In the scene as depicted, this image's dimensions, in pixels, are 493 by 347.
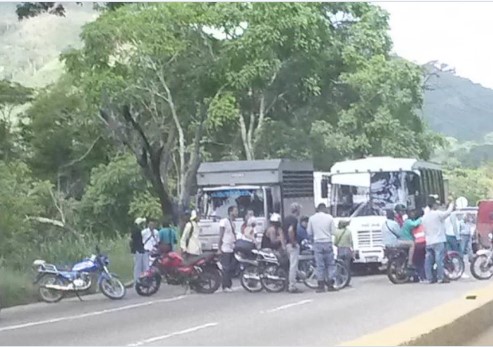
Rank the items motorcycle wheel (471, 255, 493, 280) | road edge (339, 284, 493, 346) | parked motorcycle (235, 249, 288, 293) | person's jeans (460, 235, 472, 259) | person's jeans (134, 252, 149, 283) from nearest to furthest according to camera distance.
→ road edge (339, 284, 493, 346), parked motorcycle (235, 249, 288, 293), person's jeans (134, 252, 149, 283), motorcycle wheel (471, 255, 493, 280), person's jeans (460, 235, 472, 259)

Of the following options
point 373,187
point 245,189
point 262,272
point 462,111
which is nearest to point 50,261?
point 262,272

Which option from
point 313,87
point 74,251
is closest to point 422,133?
point 313,87

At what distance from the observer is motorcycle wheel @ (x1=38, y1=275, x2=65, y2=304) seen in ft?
67.3

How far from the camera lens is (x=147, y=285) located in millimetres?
21344

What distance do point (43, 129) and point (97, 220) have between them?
4.53 meters

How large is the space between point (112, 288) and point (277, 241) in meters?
3.26

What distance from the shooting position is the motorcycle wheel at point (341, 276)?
21.2 m

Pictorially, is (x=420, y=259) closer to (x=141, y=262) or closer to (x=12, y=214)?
(x=141, y=262)

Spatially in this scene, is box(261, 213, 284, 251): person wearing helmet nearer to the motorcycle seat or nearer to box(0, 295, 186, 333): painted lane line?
the motorcycle seat

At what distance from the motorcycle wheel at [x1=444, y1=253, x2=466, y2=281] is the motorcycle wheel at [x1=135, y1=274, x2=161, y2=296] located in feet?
19.2

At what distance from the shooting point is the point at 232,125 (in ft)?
118

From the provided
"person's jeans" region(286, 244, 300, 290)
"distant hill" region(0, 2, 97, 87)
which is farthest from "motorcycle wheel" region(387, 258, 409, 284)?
"distant hill" region(0, 2, 97, 87)

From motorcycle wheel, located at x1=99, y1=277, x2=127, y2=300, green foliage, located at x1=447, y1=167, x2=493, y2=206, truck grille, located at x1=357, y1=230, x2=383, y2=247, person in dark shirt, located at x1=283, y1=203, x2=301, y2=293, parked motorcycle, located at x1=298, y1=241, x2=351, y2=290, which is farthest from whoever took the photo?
green foliage, located at x1=447, y1=167, x2=493, y2=206

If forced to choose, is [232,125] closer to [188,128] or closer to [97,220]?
[188,128]
